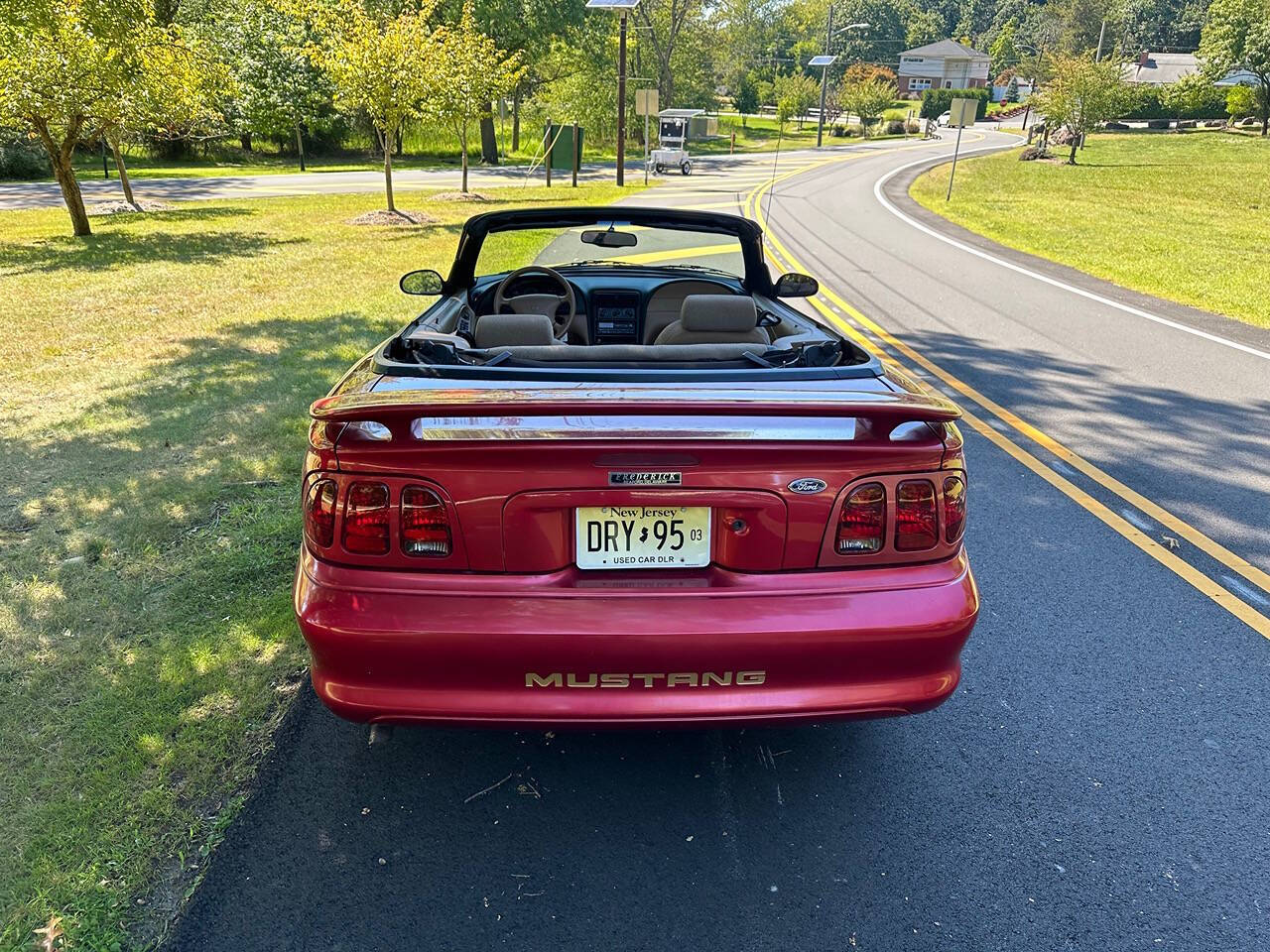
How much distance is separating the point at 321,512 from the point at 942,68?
134651 mm

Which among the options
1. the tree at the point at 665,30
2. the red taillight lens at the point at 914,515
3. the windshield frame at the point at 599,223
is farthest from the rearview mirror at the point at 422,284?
the tree at the point at 665,30

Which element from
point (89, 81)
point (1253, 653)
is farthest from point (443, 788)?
point (89, 81)

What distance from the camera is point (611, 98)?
42.6 meters

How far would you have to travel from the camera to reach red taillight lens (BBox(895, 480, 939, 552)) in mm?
2275

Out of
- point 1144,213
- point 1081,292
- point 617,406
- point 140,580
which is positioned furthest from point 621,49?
point 617,406

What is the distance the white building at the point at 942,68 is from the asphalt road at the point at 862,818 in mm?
129579

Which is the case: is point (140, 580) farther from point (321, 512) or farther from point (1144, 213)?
point (1144, 213)

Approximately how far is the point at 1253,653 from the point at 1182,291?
10.3 meters

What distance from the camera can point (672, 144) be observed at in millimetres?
37750

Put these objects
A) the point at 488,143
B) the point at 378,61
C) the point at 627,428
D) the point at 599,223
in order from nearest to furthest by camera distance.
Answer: the point at 627,428
the point at 599,223
the point at 378,61
the point at 488,143

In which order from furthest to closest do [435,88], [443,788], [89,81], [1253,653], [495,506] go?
[435,88] < [89,81] < [1253,653] < [443,788] < [495,506]

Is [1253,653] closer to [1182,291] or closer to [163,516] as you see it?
[163,516]

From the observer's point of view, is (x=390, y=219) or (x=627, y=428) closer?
(x=627, y=428)

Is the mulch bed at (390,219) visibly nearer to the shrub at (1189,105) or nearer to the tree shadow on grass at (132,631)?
the tree shadow on grass at (132,631)
